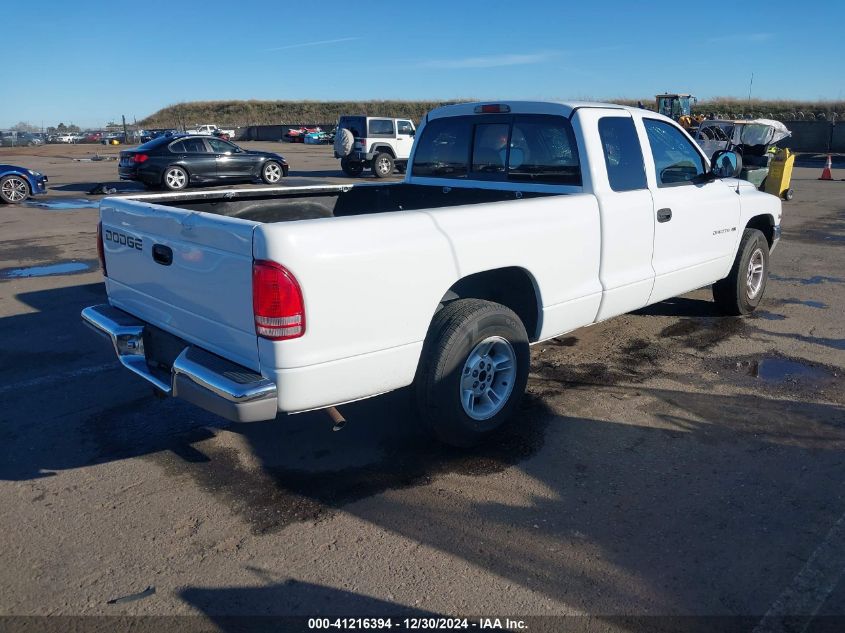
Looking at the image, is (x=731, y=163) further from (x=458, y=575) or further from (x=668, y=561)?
(x=458, y=575)

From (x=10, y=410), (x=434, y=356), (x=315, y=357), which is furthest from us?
(x=10, y=410)

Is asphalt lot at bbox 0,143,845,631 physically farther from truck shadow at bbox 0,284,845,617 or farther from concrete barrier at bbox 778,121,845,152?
concrete barrier at bbox 778,121,845,152

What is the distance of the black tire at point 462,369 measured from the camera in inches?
153

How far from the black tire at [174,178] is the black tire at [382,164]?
6664 millimetres

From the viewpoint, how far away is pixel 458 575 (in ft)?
10.2

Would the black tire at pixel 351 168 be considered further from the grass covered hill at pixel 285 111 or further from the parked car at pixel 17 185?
the grass covered hill at pixel 285 111

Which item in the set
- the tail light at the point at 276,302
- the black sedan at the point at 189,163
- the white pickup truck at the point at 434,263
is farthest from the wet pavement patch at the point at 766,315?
the black sedan at the point at 189,163

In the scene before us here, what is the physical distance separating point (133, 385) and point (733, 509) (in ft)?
13.5

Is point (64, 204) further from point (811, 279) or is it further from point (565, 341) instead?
point (811, 279)

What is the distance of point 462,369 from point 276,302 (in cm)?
124

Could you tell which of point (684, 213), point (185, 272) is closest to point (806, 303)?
point (684, 213)

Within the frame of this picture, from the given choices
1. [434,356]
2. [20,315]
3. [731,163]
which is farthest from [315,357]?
[20,315]

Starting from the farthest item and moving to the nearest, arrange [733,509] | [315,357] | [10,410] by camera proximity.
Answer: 1. [10,410]
2. [733,509]
3. [315,357]

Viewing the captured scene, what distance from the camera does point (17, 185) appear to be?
16.5 metres
